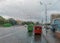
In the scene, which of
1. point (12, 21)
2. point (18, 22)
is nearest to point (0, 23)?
point (12, 21)

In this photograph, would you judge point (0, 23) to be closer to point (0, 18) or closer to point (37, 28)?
point (0, 18)

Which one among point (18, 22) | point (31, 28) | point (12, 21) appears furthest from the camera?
point (18, 22)

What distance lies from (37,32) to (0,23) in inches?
2992

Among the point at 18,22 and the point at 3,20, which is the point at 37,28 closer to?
the point at 3,20

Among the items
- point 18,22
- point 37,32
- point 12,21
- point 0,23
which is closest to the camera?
point 37,32

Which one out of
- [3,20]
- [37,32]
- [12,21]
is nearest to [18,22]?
[12,21]

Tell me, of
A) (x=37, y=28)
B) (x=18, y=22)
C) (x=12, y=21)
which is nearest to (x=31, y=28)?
(x=37, y=28)

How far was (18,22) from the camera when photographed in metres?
150

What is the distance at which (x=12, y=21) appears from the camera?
5290 inches

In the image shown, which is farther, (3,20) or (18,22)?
(18,22)

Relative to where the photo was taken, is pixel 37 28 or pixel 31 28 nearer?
pixel 37 28

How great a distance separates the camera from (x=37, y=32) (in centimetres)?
4200

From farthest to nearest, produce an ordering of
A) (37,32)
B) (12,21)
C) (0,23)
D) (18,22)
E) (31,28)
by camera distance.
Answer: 1. (18,22)
2. (12,21)
3. (0,23)
4. (31,28)
5. (37,32)

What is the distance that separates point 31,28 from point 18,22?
9931 centimetres
